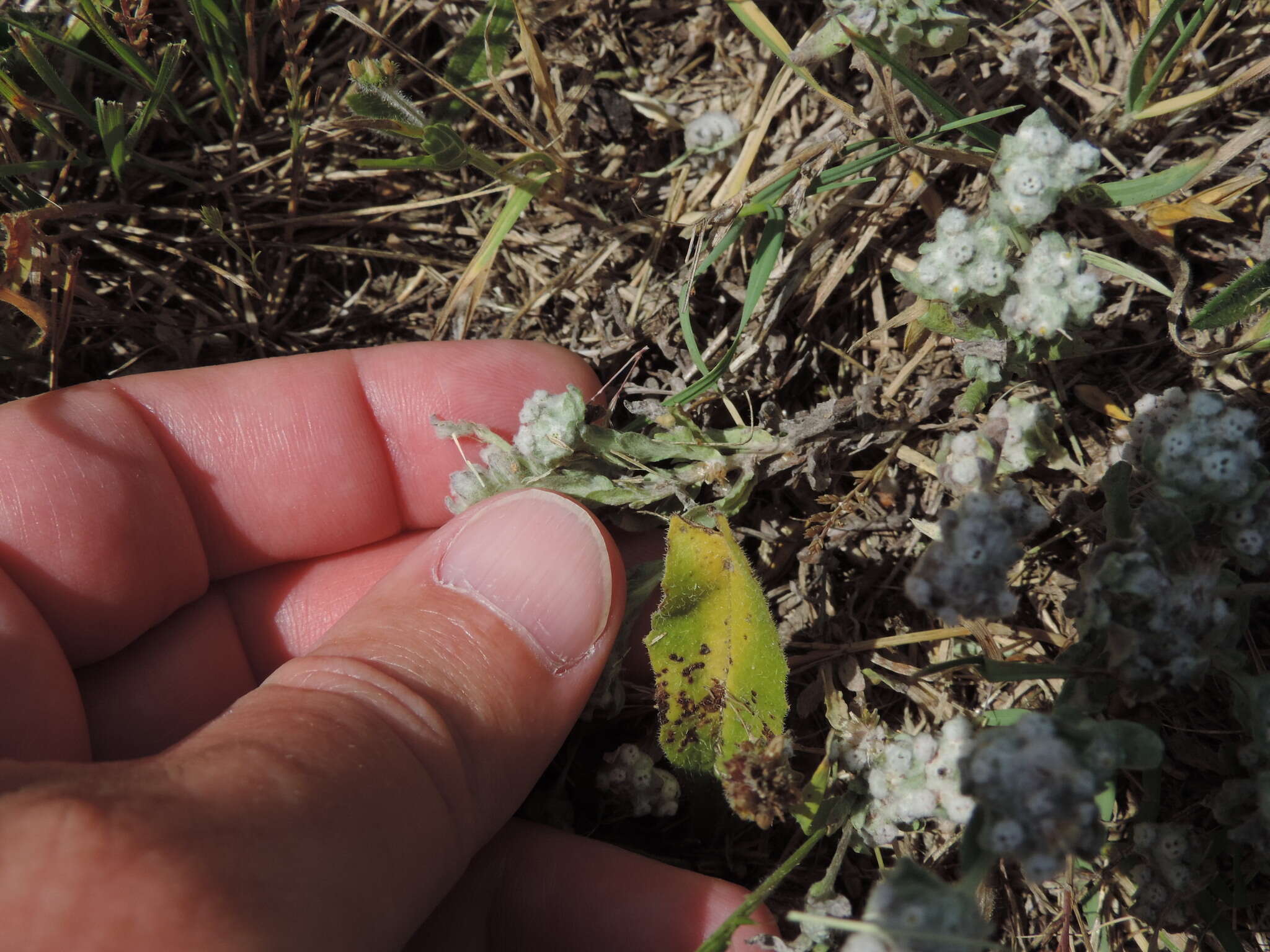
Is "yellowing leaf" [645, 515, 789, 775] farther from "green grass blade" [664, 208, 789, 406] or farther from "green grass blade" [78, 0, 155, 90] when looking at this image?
"green grass blade" [78, 0, 155, 90]

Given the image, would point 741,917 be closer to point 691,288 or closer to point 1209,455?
point 1209,455

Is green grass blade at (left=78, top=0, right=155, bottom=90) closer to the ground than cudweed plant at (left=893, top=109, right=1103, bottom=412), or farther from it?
farther from it

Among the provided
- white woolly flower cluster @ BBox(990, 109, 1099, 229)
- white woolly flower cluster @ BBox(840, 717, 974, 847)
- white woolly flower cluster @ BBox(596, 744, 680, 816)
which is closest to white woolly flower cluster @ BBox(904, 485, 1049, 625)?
white woolly flower cluster @ BBox(840, 717, 974, 847)

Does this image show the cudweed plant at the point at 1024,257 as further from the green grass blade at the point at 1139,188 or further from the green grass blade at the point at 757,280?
the green grass blade at the point at 757,280

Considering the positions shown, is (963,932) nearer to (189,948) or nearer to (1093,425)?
(189,948)

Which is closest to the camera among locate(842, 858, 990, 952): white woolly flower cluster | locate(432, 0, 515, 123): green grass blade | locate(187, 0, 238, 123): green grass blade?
locate(842, 858, 990, 952): white woolly flower cluster

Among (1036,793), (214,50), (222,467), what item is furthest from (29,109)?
(1036,793)
